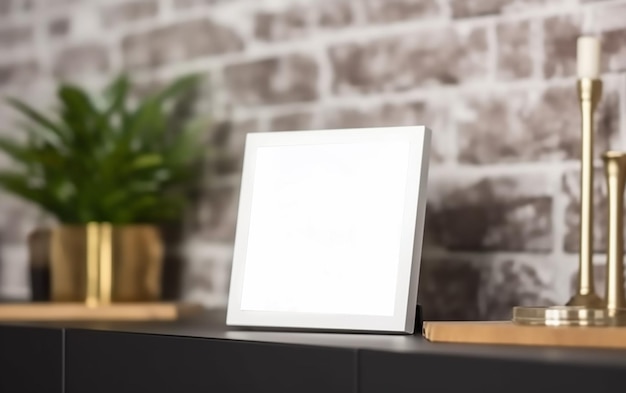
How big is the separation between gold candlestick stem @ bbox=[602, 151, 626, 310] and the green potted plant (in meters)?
0.87

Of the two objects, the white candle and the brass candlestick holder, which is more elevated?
the white candle

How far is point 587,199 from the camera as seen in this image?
1.32 m

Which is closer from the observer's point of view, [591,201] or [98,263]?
[591,201]

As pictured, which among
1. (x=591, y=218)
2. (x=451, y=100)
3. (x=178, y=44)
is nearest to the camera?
(x=591, y=218)

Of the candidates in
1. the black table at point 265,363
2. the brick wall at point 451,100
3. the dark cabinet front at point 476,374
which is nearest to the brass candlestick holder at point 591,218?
the brick wall at point 451,100

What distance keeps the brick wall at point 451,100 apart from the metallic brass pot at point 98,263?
0.17 meters

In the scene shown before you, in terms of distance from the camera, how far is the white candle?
1.33 m

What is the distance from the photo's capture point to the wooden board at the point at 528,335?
1.06 meters

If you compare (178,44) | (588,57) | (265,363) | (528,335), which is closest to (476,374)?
(528,335)

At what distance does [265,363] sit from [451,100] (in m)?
0.68

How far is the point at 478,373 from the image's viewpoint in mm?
936

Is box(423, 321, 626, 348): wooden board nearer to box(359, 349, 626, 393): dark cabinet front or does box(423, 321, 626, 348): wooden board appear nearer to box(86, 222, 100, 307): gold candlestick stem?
box(359, 349, 626, 393): dark cabinet front

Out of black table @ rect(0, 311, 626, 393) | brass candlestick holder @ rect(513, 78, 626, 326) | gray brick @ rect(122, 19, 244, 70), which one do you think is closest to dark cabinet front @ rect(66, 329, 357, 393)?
black table @ rect(0, 311, 626, 393)

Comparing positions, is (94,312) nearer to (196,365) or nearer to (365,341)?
(196,365)
